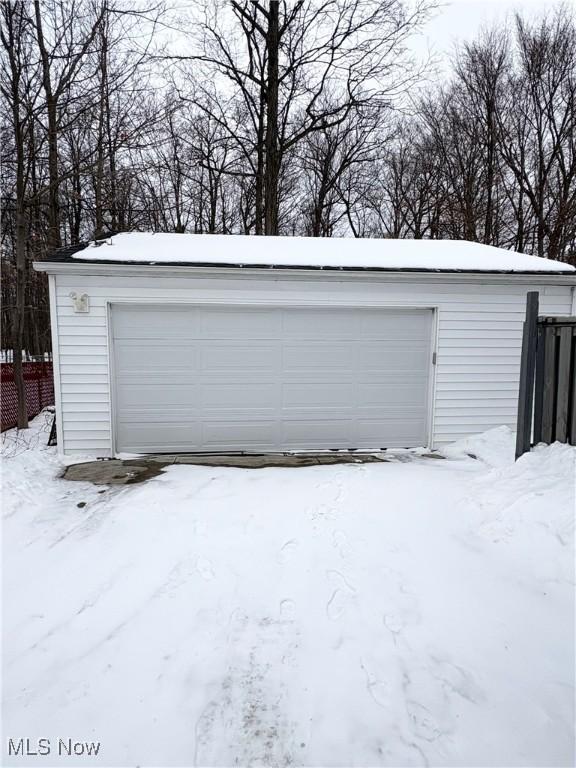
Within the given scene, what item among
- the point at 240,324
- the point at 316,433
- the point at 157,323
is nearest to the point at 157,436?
the point at 157,323

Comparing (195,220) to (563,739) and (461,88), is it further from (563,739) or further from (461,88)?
(563,739)

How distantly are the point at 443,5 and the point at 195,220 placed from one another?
10.4 m

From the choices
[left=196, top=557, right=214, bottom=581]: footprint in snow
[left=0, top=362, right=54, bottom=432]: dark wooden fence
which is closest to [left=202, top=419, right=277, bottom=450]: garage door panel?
[left=196, top=557, right=214, bottom=581]: footprint in snow

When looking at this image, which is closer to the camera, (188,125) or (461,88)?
(188,125)

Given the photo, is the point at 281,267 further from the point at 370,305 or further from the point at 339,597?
the point at 339,597

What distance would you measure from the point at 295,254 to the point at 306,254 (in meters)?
0.18

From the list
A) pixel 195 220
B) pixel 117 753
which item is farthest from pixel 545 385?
pixel 195 220

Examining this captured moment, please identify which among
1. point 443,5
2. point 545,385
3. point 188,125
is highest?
point 443,5

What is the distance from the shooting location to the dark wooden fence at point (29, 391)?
914 centimetres

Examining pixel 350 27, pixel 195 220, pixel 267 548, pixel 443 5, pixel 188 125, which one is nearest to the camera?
pixel 267 548

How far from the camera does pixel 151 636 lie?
2.58m

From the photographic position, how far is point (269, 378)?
6.66m

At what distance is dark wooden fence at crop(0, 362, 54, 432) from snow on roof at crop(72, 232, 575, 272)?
415 centimetres

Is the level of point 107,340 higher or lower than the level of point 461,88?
lower
